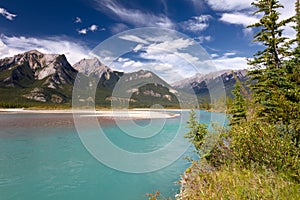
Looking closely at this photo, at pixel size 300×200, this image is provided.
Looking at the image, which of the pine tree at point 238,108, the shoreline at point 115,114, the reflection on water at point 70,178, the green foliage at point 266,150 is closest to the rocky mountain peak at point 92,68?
the reflection on water at point 70,178

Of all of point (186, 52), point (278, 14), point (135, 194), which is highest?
point (278, 14)

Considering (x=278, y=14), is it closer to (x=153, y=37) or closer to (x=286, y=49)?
(x=286, y=49)

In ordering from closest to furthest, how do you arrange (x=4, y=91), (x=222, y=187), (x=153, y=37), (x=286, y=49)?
(x=222, y=187)
(x=153, y=37)
(x=286, y=49)
(x=4, y=91)

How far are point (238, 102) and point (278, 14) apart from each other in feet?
34.6

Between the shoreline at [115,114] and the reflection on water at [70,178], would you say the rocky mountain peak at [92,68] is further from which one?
the shoreline at [115,114]

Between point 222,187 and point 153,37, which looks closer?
point 222,187

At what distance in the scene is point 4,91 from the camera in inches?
7092

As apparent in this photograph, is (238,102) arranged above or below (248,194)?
above

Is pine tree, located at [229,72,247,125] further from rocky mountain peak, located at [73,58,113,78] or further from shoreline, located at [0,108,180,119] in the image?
shoreline, located at [0,108,180,119]

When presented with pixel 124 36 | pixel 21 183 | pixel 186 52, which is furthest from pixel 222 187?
pixel 21 183

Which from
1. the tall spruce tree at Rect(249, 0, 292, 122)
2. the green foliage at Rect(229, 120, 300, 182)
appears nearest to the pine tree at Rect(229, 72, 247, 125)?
the tall spruce tree at Rect(249, 0, 292, 122)

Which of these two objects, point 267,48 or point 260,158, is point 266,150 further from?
point 267,48

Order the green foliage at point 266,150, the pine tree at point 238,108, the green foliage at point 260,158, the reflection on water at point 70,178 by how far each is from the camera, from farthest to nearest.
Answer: the pine tree at point 238,108, the reflection on water at point 70,178, the green foliage at point 266,150, the green foliage at point 260,158

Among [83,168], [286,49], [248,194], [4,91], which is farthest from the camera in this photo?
[4,91]
